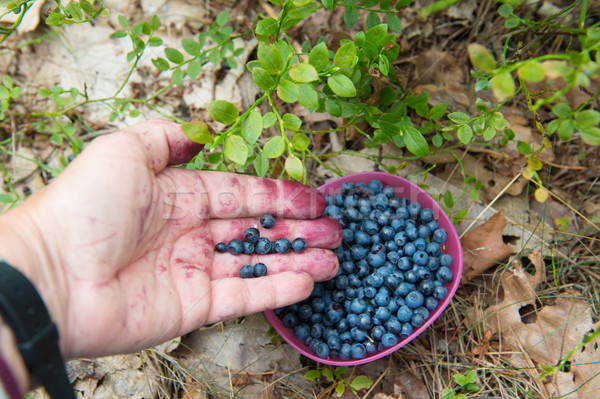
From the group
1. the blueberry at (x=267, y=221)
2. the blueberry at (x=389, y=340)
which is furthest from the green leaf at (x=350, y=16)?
the blueberry at (x=389, y=340)

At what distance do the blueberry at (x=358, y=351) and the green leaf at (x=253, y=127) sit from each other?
4.24 ft

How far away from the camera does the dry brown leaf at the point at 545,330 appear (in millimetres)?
2484

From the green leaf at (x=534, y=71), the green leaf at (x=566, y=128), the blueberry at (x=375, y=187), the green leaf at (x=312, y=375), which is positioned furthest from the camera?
the blueberry at (x=375, y=187)

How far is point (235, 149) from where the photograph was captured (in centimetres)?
195

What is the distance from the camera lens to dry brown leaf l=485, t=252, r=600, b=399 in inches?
97.8

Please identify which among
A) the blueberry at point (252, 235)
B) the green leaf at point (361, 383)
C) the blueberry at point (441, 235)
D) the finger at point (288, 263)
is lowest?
the green leaf at point (361, 383)

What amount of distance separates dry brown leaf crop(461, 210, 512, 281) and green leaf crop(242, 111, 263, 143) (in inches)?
67.2

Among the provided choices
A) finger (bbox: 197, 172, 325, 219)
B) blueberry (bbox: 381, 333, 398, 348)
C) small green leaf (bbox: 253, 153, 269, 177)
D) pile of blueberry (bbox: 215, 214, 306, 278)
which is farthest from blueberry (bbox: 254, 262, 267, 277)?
blueberry (bbox: 381, 333, 398, 348)

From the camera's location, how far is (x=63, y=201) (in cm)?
190

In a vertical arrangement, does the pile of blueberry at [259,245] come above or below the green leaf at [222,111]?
below

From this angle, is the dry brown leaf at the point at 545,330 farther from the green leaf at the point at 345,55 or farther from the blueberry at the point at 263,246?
the green leaf at the point at 345,55

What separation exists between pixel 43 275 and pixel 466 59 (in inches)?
128

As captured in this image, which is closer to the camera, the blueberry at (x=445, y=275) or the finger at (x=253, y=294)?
the finger at (x=253, y=294)

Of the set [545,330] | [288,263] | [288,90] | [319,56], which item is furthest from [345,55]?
[545,330]
